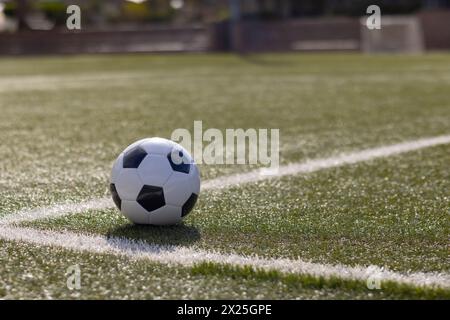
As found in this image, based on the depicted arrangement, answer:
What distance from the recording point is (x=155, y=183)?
12.1 ft

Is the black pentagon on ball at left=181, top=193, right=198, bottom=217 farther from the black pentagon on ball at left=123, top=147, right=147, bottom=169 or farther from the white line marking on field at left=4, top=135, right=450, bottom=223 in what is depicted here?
the white line marking on field at left=4, top=135, right=450, bottom=223

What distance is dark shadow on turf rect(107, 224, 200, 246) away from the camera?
3.39 meters

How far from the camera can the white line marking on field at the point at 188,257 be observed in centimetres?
289

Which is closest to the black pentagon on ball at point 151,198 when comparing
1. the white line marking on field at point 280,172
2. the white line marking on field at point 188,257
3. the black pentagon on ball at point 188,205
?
the black pentagon on ball at point 188,205

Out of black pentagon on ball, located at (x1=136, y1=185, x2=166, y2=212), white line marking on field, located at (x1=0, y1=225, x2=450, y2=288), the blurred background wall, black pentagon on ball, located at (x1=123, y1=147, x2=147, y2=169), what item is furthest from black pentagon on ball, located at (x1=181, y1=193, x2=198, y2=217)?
the blurred background wall

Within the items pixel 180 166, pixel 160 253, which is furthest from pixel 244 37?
pixel 160 253

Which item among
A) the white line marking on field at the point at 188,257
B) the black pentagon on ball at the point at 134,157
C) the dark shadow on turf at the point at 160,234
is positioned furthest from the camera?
the black pentagon on ball at the point at 134,157

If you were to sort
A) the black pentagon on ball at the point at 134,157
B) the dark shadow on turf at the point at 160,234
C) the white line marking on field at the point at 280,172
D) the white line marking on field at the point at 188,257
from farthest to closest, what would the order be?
the white line marking on field at the point at 280,172
the black pentagon on ball at the point at 134,157
the dark shadow on turf at the point at 160,234
the white line marking on field at the point at 188,257

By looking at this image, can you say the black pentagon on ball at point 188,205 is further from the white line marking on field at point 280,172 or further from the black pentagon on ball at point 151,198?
the white line marking on field at point 280,172

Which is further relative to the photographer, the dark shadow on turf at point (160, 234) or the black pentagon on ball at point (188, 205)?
the black pentagon on ball at point (188, 205)

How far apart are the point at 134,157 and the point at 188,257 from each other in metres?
0.79

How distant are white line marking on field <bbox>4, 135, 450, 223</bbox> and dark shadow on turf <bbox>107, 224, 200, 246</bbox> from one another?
485 mm

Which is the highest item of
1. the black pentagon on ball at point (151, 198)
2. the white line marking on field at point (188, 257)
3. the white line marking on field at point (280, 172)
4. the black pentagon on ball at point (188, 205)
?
the black pentagon on ball at point (151, 198)

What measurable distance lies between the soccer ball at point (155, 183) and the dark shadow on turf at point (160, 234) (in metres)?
0.04
